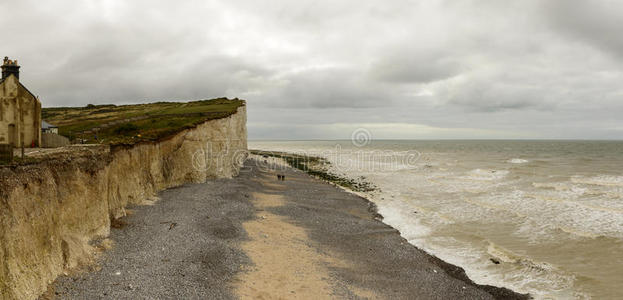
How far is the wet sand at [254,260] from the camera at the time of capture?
13102 mm

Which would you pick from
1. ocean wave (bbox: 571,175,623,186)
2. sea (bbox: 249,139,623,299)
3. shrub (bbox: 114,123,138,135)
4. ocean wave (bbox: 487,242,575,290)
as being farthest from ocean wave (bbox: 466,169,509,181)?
shrub (bbox: 114,123,138,135)

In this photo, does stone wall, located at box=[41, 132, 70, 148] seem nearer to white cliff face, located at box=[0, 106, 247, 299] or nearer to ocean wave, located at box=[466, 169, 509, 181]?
white cliff face, located at box=[0, 106, 247, 299]

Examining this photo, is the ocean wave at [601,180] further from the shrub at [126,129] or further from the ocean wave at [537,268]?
the shrub at [126,129]

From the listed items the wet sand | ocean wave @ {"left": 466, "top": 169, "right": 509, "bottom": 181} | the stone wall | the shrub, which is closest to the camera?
the wet sand

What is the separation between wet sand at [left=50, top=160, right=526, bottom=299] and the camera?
13.1 metres

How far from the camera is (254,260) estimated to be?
16844 mm

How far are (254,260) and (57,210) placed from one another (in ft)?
27.6

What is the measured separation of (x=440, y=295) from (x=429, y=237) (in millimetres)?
8998

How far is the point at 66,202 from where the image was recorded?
44.7 ft

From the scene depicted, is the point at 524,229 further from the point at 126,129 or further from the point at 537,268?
the point at 126,129

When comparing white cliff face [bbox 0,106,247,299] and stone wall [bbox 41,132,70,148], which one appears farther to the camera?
stone wall [bbox 41,132,70,148]

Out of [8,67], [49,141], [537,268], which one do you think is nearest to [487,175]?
[537,268]

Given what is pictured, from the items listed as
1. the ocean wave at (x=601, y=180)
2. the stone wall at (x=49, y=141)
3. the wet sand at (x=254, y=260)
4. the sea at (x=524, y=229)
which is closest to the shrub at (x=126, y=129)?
the wet sand at (x=254, y=260)

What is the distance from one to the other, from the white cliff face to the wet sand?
882 mm
